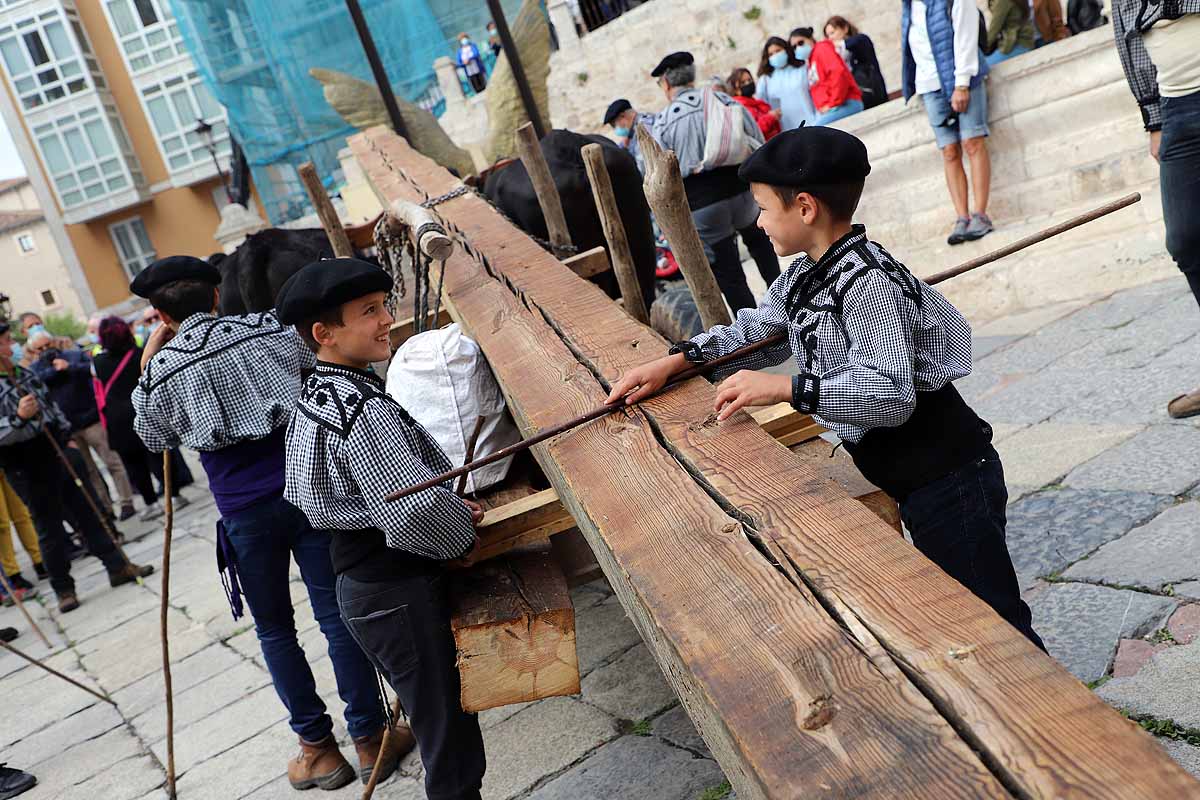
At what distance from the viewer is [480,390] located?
3361 millimetres

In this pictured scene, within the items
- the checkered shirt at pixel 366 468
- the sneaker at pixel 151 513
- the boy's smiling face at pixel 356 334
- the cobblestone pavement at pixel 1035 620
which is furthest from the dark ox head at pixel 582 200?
the sneaker at pixel 151 513

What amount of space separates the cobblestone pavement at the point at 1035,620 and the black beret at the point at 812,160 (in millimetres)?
1433

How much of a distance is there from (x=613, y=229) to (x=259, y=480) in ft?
5.71

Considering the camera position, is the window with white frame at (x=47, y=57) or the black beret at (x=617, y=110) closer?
the black beret at (x=617, y=110)

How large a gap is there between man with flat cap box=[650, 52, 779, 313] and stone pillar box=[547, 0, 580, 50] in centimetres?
1342

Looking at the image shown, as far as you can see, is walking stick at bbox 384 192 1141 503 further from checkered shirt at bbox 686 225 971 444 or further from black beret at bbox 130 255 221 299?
black beret at bbox 130 255 221 299

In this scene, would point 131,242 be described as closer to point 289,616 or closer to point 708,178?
point 708,178

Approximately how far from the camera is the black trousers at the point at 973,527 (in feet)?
7.22

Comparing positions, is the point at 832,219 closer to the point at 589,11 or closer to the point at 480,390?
the point at 480,390

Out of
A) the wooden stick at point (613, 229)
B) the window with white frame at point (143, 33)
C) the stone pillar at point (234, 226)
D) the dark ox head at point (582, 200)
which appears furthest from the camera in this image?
the window with white frame at point (143, 33)

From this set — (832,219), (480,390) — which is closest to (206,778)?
(480,390)

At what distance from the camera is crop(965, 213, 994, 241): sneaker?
22.6 ft

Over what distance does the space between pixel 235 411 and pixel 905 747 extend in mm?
2865

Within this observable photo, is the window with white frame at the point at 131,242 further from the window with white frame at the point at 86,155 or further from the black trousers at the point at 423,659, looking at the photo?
the black trousers at the point at 423,659
